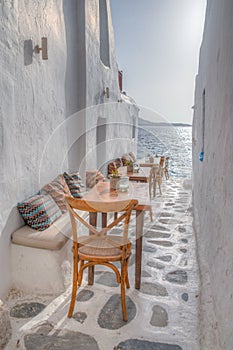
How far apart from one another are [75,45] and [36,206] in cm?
308

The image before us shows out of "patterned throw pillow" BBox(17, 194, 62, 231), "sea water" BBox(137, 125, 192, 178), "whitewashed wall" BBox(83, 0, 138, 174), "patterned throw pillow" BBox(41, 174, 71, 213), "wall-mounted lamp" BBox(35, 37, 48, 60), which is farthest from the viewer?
"sea water" BBox(137, 125, 192, 178)

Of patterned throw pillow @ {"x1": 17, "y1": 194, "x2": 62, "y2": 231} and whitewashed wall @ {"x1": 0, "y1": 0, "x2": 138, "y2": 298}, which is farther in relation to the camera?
patterned throw pillow @ {"x1": 17, "y1": 194, "x2": 62, "y2": 231}

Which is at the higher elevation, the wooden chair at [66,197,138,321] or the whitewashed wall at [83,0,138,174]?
the whitewashed wall at [83,0,138,174]

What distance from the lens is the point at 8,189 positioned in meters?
2.56

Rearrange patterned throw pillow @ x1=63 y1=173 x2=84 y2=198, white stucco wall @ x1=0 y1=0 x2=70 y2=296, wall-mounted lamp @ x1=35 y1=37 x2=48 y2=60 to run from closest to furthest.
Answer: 1. white stucco wall @ x1=0 y1=0 x2=70 y2=296
2. wall-mounted lamp @ x1=35 y1=37 x2=48 y2=60
3. patterned throw pillow @ x1=63 y1=173 x2=84 y2=198

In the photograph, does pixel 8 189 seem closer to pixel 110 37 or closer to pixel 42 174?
pixel 42 174

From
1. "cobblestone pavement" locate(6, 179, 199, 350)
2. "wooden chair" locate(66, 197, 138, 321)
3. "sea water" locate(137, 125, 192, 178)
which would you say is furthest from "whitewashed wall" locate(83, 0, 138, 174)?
"wooden chair" locate(66, 197, 138, 321)

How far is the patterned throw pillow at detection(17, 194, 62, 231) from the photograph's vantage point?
2762 mm

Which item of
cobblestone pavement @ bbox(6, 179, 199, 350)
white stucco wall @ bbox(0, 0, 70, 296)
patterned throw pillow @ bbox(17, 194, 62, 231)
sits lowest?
cobblestone pavement @ bbox(6, 179, 199, 350)

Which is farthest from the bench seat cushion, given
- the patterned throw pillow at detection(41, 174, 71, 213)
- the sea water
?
the sea water

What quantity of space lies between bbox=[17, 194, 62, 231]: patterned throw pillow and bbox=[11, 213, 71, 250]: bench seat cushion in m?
0.06

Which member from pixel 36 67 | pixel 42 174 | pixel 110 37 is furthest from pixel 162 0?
pixel 42 174

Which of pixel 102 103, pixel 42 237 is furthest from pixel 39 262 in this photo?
pixel 102 103

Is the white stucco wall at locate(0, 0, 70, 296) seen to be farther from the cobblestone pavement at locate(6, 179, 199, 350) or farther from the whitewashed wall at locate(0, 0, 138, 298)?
the cobblestone pavement at locate(6, 179, 199, 350)
